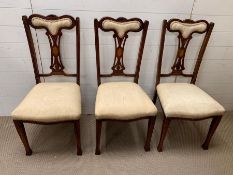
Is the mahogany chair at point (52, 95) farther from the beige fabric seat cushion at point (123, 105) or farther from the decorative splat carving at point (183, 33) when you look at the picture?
the decorative splat carving at point (183, 33)

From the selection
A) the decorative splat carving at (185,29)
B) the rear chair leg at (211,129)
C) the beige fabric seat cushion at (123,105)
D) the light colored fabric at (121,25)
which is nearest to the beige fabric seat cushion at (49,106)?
the beige fabric seat cushion at (123,105)

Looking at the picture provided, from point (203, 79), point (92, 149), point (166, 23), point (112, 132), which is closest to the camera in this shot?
point (166, 23)

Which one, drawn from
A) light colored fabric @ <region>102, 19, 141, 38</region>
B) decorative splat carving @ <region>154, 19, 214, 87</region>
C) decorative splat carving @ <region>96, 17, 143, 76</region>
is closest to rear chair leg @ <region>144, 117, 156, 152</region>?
decorative splat carving @ <region>154, 19, 214, 87</region>

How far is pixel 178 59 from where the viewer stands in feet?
5.86

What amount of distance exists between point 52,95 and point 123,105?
0.52m

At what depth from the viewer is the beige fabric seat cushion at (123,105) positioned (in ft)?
4.78

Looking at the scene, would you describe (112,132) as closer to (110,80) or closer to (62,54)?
(110,80)

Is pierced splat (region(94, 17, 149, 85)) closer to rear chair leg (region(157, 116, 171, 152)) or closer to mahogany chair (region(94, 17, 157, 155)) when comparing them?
mahogany chair (region(94, 17, 157, 155))

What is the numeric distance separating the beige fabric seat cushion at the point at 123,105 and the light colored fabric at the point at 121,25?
1.53ft

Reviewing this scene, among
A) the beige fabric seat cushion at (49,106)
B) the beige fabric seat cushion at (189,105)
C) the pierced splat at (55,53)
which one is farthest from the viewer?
the pierced splat at (55,53)

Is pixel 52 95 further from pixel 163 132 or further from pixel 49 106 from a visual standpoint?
pixel 163 132

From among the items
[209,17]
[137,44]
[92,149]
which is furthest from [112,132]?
[209,17]

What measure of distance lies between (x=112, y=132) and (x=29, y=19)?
1.15m

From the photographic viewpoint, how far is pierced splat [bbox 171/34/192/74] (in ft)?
5.59
